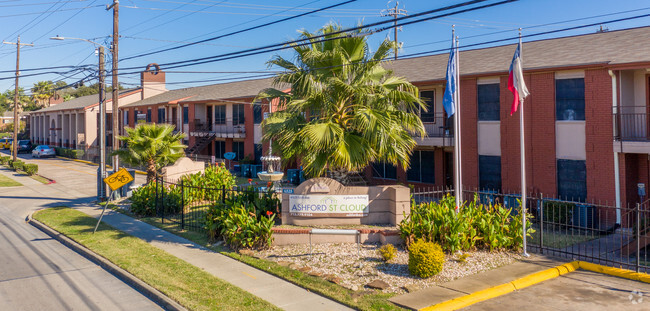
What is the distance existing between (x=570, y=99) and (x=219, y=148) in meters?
27.9

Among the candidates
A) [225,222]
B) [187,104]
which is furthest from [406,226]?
[187,104]

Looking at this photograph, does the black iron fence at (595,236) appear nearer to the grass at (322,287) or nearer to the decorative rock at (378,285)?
the decorative rock at (378,285)

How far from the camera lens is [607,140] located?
16766 millimetres

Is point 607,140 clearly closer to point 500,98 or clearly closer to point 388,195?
point 500,98

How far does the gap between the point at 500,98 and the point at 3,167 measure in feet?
143

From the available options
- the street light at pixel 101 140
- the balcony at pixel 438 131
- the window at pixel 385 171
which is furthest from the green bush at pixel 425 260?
the street light at pixel 101 140

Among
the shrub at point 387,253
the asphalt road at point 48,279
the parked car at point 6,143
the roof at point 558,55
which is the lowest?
the asphalt road at point 48,279

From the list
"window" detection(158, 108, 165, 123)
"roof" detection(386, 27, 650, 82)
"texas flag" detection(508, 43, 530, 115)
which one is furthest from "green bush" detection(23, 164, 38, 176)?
"texas flag" detection(508, 43, 530, 115)

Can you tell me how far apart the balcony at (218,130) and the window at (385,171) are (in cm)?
1260

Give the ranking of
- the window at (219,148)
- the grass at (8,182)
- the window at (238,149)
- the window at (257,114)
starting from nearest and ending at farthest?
the grass at (8,182) → the window at (257,114) → the window at (238,149) → the window at (219,148)

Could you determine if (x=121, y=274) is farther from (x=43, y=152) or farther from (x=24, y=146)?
(x=24, y=146)

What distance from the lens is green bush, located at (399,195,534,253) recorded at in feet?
39.2

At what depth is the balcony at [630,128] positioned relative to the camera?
52.7ft

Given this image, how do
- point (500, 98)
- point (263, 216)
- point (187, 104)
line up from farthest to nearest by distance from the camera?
point (187, 104) < point (500, 98) < point (263, 216)
